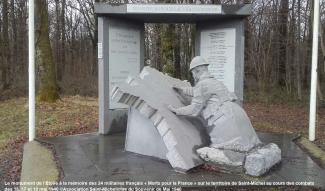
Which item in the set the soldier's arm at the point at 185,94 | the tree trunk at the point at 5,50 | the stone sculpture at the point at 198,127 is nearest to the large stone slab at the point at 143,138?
the stone sculpture at the point at 198,127

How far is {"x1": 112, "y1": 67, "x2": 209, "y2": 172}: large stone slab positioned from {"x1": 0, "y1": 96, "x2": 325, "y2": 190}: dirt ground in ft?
7.05

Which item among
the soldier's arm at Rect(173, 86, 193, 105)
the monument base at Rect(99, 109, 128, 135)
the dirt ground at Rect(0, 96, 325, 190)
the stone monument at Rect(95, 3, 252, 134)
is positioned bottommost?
the dirt ground at Rect(0, 96, 325, 190)

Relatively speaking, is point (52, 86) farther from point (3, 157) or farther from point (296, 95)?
point (296, 95)

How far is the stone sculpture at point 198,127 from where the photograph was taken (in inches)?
223

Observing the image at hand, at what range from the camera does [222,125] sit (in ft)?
19.4

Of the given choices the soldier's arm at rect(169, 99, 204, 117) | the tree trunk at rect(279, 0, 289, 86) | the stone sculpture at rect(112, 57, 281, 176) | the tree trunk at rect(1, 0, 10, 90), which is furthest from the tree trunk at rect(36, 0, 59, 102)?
the tree trunk at rect(279, 0, 289, 86)

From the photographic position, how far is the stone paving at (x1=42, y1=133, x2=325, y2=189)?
5.33m

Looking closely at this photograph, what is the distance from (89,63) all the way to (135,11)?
2141 cm

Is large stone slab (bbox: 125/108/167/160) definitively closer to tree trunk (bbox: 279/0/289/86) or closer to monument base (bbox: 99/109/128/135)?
monument base (bbox: 99/109/128/135)

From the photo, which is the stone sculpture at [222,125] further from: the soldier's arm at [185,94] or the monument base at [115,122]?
the monument base at [115,122]

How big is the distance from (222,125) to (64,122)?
6931 millimetres

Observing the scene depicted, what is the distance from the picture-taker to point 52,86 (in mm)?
15539

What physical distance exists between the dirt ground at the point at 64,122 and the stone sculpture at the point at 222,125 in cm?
278

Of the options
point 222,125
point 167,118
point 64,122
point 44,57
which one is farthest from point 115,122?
point 44,57
